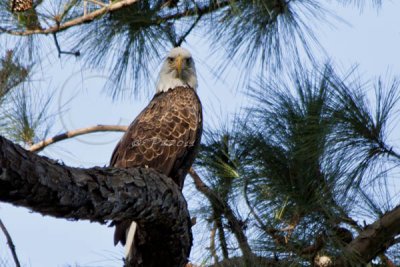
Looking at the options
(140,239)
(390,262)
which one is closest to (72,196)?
(140,239)

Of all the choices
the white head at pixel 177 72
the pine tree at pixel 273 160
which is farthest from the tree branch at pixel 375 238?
the white head at pixel 177 72

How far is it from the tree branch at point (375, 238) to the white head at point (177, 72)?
1690 mm

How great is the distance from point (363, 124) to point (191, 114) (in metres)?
1.19

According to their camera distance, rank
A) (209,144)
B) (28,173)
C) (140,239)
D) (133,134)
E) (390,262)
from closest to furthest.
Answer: (28,173) < (140,239) < (390,262) < (209,144) < (133,134)

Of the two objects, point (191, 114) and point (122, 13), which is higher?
point (122, 13)

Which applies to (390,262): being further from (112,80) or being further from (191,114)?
(112,80)

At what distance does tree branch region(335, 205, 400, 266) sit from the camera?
261cm

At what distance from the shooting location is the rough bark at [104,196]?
1.77m

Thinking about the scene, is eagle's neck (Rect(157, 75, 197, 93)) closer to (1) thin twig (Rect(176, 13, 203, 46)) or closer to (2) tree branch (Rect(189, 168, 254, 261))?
(1) thin twig (Rect(176, 13, 203, 46))

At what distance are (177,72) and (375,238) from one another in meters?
1.82

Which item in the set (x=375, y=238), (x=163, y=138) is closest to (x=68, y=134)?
(x=163, y=138)

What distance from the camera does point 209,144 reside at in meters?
3.39

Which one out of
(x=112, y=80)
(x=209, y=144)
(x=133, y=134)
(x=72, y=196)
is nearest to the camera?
(x=72, y=196)

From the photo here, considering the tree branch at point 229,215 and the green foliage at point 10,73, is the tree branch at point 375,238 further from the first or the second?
the green foliage at point 10,73
